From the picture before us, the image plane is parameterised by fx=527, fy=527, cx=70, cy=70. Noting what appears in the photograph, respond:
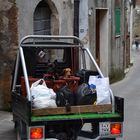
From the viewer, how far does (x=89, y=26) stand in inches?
699

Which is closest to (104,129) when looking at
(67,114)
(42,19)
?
(67,114)

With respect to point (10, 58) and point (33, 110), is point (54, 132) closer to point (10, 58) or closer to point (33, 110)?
point (33, 110)

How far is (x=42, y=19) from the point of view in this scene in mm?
14602

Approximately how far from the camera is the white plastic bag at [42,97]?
727 cm

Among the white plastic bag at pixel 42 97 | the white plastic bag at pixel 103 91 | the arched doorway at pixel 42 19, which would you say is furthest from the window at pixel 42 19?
the white plastic bag at pixel 42 97

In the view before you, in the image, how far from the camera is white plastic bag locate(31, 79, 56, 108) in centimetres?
727

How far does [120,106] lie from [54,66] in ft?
6.44

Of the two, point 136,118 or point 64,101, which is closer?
point 64,101

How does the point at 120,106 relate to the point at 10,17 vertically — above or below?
below

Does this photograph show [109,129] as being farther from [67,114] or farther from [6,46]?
[6,46]

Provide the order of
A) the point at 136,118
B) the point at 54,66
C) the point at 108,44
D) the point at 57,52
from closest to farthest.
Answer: the point at 54,66, the point at 136,118, the point at 57,52, the point at 108,44

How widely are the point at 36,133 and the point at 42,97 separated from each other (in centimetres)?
55

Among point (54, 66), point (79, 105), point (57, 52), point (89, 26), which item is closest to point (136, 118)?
point (57, 52)

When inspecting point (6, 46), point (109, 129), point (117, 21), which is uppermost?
point (117, 21)
